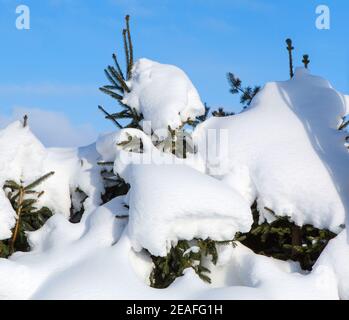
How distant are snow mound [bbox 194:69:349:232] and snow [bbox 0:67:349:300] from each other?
1cm

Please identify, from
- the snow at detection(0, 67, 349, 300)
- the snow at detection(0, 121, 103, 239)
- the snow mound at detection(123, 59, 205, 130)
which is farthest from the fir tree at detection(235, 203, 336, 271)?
the snow at detection(0, 121, 103, 239)

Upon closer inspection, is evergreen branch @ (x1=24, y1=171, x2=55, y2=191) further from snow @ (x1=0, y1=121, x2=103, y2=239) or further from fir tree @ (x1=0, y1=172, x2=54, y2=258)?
snow @ (x1=0, y1=121, x2=103, y2=239)

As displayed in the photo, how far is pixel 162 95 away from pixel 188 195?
196 cm

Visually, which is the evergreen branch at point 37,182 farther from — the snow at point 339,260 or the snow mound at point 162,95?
the snow at point 339,260

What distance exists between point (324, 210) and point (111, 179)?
2.74m

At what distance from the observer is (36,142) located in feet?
22.5

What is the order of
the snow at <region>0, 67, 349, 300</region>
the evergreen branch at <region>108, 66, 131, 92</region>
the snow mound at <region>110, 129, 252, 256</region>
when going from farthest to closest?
the evergreen branch at <region>108, 66, 131, 92</region>, the snow mound at <region>110, 129, 252, 256</region>, the snow at <region>0, 67, 349, 300</region>

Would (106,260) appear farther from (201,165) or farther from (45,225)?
(201,165)

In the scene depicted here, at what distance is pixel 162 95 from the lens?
6832mm

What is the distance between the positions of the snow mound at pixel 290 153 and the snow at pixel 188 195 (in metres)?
0.01

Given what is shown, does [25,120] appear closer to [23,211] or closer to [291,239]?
[23,211]

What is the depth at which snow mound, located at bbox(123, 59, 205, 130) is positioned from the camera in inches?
261

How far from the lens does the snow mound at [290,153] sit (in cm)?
592

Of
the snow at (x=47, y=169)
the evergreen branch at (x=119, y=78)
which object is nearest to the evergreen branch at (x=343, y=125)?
the evergreen branch at (x=119, y=78)
